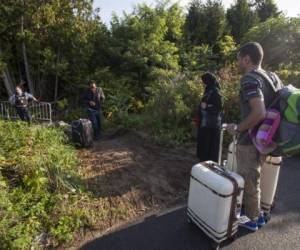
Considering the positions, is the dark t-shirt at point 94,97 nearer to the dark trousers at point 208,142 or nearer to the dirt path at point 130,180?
the dirt path at point 130,180

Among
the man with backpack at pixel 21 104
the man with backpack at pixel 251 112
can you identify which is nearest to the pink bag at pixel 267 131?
the man with backpack at pixel 251 112

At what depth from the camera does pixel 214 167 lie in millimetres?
2994

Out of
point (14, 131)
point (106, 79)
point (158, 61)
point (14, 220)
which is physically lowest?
point (14, 220)

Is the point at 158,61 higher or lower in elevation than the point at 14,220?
higher

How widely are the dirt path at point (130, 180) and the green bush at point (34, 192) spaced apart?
255 millimetres

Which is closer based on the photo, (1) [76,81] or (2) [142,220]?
(2) [142,220]

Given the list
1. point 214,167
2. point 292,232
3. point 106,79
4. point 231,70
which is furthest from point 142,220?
point 106,79

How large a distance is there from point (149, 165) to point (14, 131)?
2.39 metres

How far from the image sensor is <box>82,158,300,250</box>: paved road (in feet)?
9.65

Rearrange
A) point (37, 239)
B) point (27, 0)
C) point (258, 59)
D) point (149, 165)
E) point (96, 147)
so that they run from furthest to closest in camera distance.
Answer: point (27, 0), point (96, 147), point (149, 165), point (37, 239), point (258, 59)

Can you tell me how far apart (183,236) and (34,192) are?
A: 186 cm

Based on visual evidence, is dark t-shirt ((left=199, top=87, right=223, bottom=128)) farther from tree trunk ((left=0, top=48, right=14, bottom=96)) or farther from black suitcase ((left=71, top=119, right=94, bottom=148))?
tree trunk ((left=0, top=48, right=14, bottom=96))

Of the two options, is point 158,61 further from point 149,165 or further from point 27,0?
point 149,165

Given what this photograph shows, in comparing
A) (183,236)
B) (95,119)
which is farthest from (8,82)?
(183,236)
